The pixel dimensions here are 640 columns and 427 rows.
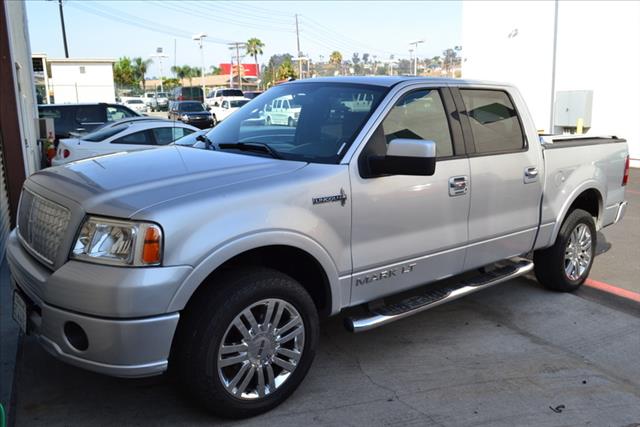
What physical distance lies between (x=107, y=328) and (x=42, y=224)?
37.0 inches

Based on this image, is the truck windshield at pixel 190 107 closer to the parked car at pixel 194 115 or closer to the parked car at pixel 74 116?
the parked car at pixel 194 115

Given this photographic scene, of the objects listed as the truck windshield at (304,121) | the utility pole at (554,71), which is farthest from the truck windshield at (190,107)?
the truck windshield at (304,121)

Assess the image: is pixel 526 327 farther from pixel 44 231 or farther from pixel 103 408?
pixel 44 231

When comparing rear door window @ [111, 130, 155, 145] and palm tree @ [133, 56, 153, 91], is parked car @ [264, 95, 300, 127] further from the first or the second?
palm tree @ [133, 56, 153, 91]

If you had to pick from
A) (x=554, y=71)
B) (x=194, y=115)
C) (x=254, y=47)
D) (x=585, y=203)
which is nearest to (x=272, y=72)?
(x=254, y=47)

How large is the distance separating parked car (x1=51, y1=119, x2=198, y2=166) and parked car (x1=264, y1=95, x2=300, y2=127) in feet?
21.7

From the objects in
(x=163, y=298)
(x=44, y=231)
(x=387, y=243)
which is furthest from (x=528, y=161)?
(x=44, y=231)

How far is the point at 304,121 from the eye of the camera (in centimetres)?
427

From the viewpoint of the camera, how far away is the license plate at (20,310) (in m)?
3.27

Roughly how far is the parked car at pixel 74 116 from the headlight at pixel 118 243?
43.3 feet

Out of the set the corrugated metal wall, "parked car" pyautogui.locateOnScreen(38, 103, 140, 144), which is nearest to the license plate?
the corrugated metal wall

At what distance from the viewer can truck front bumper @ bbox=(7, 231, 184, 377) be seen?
2854 mm

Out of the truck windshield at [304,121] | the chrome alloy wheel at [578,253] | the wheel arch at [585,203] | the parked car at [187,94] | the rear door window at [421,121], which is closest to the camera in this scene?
the truck windshield at [304,121]

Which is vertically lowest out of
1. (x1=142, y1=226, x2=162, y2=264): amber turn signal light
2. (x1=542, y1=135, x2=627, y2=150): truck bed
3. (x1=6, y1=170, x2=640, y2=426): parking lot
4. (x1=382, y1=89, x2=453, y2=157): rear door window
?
(x1=6, y1=170, x2=640, y2=426): parking lot
